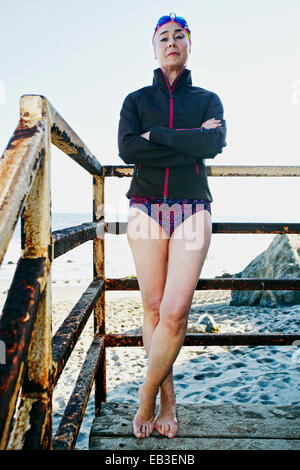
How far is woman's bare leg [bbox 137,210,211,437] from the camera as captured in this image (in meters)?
1.69

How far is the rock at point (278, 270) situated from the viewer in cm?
637

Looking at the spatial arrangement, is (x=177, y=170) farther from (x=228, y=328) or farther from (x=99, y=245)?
(x=228, y=328)

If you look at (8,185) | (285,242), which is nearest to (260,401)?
(8,185)

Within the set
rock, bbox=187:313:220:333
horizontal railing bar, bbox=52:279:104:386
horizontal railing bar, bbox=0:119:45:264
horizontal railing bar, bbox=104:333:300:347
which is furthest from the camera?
rock, bbox=187:313:220:333

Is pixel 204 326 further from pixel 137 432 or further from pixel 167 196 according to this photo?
pixel 167 196

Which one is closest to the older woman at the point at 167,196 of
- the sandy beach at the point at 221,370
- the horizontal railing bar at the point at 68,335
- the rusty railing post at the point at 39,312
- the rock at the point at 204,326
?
the horizontal railing bar at the point at 68,335

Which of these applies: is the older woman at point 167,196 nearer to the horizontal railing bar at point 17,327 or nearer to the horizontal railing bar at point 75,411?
the horizontal railing bar at point 75,411

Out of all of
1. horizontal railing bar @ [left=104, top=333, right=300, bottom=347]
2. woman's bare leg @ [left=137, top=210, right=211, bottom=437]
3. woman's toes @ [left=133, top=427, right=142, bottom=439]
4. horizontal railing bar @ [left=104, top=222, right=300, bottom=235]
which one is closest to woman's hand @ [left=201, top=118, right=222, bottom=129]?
woman's bare leg @ [left=137, top=210, right=211, bottom=437]

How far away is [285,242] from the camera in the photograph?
6.82m

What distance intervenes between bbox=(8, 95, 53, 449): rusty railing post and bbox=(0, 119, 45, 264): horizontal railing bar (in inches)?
1.9

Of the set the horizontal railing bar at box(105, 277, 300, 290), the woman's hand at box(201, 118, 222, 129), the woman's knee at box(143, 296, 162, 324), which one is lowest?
the woman's knee at box(143, 296, 162, 324)

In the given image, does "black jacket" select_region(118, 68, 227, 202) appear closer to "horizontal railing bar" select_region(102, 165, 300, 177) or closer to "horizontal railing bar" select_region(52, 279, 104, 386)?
"horizontal railing bar" select_region(102, 165, 300, 177)

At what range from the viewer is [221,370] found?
382cm

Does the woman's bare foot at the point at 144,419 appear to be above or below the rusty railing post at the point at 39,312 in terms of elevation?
below
